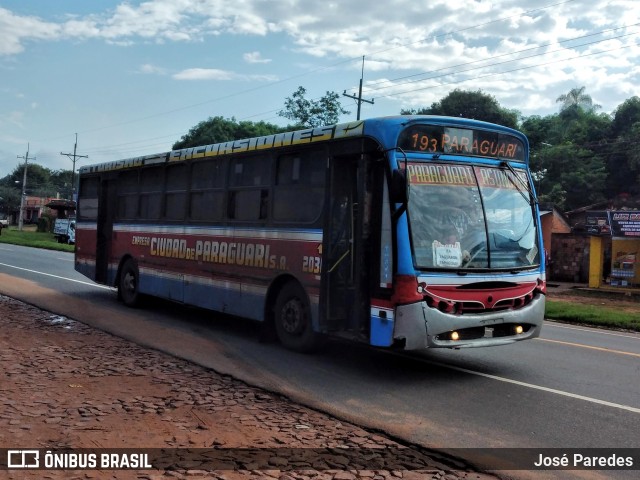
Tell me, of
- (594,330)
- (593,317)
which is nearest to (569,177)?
(593,317)

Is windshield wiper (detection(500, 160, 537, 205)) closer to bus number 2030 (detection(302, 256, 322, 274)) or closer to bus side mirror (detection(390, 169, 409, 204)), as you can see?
bus side mirror (detection(390, 169, 409, 204))

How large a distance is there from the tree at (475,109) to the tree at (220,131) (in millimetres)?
16236

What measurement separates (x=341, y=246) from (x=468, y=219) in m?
1.59

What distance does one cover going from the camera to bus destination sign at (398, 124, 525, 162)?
7336mm

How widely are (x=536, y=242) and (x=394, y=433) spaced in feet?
11.7

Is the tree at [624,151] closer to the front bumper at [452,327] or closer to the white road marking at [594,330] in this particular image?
the white road marking at [594,330]

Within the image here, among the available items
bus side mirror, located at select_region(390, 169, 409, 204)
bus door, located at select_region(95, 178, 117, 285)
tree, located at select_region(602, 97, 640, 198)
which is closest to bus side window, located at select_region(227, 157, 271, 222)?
bus side mirror, located at select_region(390, 169, 409, 204)

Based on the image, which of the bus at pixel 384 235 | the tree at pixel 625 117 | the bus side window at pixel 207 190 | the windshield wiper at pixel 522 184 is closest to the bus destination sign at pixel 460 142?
the bus at pixel 384 235

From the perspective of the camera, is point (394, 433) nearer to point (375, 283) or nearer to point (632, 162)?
point (375, 283)

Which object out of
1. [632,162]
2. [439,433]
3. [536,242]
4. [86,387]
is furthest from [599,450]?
[632,162]

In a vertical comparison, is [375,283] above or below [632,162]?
below

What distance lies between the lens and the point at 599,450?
5.17 metres

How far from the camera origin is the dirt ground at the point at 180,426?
4.58 meters

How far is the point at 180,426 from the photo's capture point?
5398 millimetres
